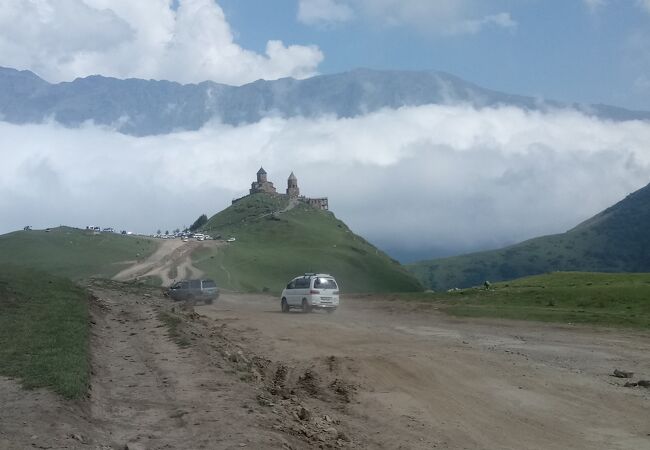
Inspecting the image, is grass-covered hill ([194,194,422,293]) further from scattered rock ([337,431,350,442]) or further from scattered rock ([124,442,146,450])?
scattered rock ([124,442,146,450])

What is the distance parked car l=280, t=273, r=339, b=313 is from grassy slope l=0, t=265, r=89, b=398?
12035 millimetres

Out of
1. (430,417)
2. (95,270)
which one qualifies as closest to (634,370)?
(430,417)

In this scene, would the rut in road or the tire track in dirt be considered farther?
the tire track in dirt

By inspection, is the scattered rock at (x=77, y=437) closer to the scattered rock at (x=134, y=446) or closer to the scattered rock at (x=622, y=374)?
the scattered rock at (x=134, y=446)

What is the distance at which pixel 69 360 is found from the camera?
15.0 meters

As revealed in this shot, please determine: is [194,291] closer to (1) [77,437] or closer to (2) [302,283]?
(2) [302,283]

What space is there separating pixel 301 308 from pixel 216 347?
20.6m

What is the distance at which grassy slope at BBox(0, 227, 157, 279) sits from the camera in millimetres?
90312

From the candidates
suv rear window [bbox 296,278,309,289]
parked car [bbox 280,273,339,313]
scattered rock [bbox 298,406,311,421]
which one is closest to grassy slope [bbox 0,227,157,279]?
suv rear window [bbox 296,278,309,289]

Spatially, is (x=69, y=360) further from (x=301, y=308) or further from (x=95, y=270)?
(x=95, y=270)

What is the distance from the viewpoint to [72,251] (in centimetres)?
10538

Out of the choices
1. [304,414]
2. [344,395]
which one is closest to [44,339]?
[344,395]

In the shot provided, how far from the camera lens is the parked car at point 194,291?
5006 centimetres

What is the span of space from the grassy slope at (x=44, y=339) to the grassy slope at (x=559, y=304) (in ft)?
62.5
